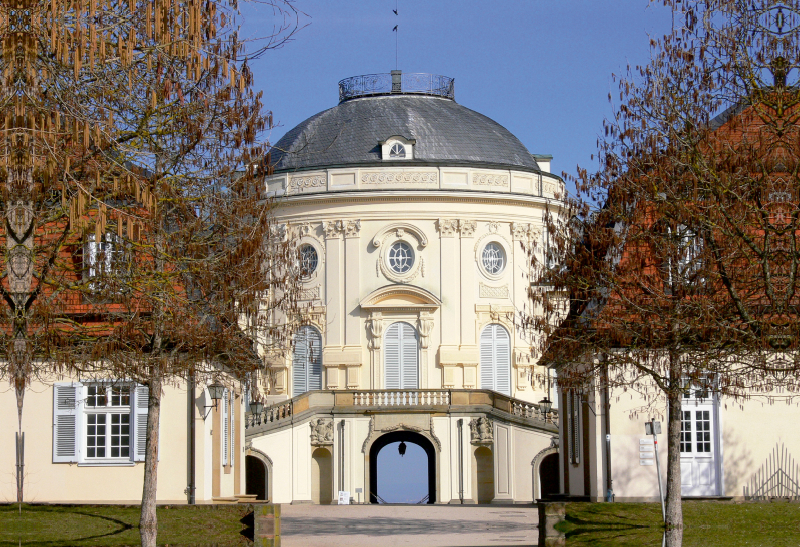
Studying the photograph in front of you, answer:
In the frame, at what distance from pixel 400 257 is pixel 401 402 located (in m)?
6.28

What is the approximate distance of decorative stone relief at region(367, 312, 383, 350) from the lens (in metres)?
47.5

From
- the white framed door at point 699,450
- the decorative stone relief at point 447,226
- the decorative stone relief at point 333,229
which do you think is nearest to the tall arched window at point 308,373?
the decorative stone relief at point 333,229

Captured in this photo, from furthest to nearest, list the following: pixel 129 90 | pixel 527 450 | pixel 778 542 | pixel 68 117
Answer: pixel 527 450, pixel 778 542, pixel 129 90, pixel 68 117

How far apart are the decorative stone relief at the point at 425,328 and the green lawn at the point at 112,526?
25.2 metres

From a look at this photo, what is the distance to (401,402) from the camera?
43.7 m

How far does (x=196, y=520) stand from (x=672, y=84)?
10.3 m

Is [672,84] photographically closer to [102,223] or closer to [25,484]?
[102,223]

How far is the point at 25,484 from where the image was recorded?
85.0 ft

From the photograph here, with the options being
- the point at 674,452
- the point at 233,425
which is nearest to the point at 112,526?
the point at 674,452

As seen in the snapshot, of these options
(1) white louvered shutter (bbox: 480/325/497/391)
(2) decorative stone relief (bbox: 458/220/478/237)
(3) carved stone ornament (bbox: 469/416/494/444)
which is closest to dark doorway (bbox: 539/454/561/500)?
(3) carved stone ornament (bbox: 469/416/494/444)

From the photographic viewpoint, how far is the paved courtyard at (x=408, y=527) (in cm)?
2288

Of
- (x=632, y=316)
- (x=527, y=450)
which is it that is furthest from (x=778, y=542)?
(x=527, y=450)

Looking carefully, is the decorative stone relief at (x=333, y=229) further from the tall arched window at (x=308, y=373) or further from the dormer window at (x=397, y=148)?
the tall arched window at (x=308, y=373)

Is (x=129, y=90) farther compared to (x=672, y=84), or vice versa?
(x=672, y=84)
